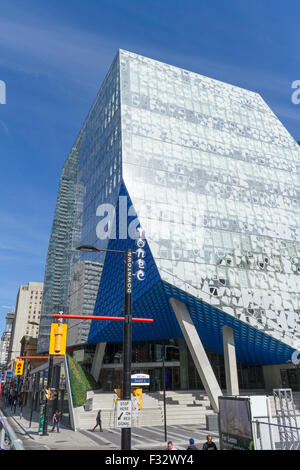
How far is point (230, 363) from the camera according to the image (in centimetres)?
3631

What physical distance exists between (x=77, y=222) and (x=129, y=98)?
25817 mm

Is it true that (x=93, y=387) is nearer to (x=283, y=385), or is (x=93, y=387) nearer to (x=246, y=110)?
(x=283, y=385)

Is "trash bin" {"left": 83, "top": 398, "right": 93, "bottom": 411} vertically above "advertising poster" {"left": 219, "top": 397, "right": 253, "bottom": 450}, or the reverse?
"advertising poster" {"left": 219, "top": 397, "right": 253, "bottom": 450}

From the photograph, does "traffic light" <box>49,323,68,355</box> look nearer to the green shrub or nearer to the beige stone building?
the green shrub

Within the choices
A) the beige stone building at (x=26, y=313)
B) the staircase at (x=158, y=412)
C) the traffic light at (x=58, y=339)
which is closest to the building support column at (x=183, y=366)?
the staircase at (x=158, y=412)

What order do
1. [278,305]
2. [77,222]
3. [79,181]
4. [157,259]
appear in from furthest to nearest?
[79,181], [77,222], [278,305], [157,259]

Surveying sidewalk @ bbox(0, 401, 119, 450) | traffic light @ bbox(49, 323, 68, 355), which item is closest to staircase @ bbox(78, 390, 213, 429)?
sidewalk @ bbox(0, 401, 119, 450)

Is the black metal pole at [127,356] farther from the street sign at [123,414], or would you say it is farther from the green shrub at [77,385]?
the green shrub at [77,385]

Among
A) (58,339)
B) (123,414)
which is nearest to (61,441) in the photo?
(58,339)

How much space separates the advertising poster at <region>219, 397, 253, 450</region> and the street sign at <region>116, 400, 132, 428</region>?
5.04 meters

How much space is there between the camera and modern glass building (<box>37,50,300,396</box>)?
3734cm

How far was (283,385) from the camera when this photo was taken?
47.6m

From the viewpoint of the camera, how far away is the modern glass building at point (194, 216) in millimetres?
37344
